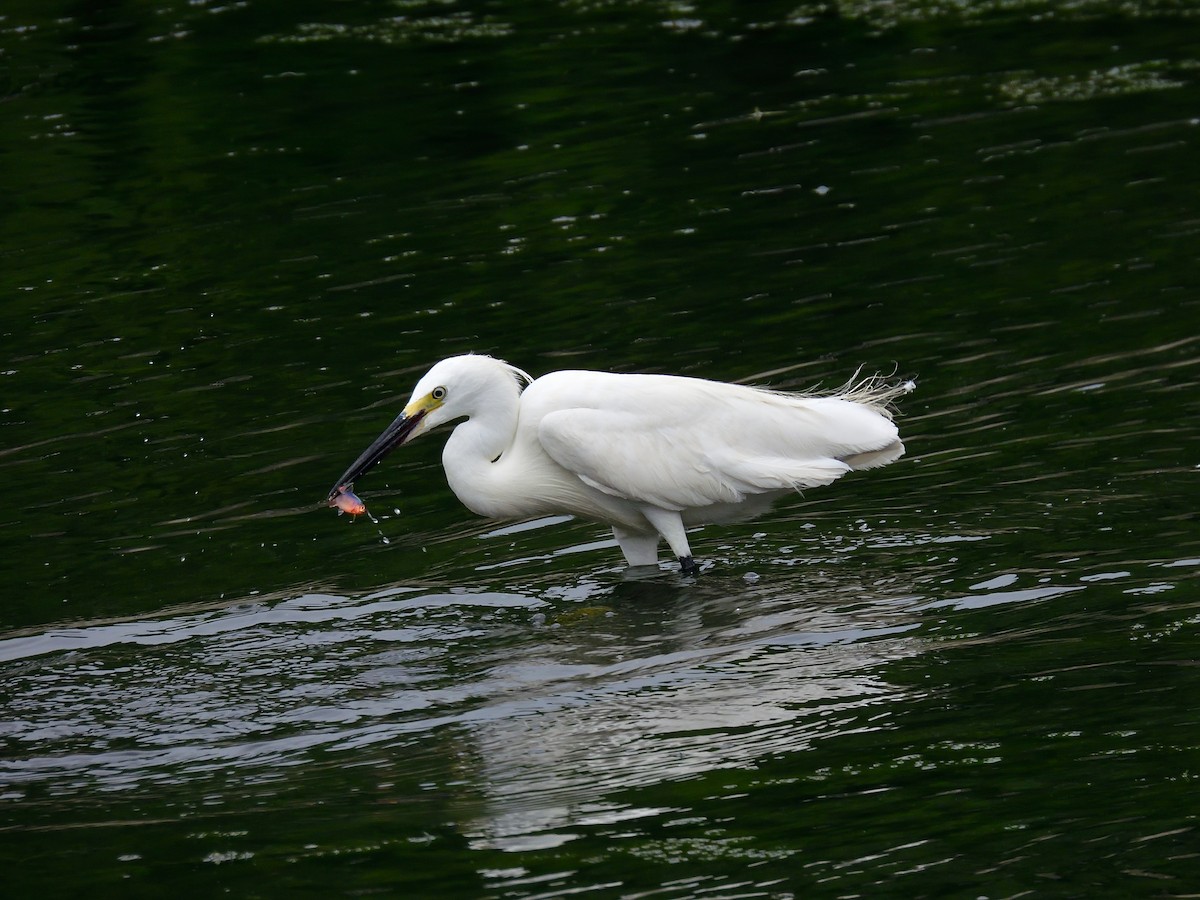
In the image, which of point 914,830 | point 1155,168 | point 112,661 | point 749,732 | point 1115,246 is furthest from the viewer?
point 1155,168

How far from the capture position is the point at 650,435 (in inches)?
359

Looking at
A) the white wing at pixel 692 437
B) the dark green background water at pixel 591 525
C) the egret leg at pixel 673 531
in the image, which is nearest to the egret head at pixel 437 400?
the white wing at pixel 692 437

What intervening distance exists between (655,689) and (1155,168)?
979 centimetres

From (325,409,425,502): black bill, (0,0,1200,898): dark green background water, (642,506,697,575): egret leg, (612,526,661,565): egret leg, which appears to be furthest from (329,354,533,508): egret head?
(612,526,661,565): egret leg

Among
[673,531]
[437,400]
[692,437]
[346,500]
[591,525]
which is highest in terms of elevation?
[437,400]

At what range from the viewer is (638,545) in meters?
9.62

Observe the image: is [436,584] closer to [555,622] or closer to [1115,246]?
[555,622]

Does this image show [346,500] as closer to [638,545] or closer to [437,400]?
[437,400]

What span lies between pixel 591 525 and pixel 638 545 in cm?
109

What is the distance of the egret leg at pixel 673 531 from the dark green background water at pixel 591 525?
0.22 m

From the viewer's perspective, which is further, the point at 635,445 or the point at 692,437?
the point at 692,437

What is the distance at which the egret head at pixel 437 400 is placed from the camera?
347 inches

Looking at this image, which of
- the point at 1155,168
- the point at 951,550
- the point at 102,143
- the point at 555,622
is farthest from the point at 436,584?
the point at 102,143

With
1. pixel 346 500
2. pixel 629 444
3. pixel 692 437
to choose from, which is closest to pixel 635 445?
pixel 629 444
